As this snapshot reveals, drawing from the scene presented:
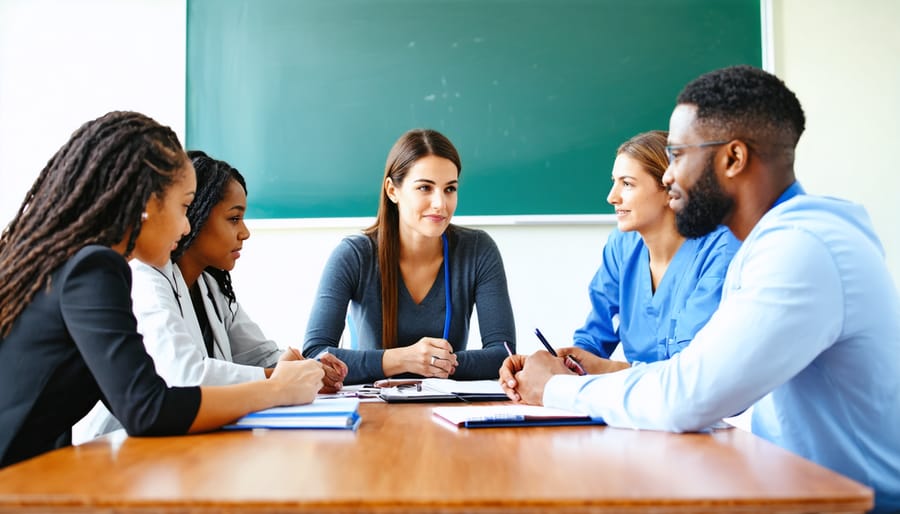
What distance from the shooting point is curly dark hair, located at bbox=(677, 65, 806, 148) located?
129cm

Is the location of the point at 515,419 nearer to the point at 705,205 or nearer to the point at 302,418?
the point at 302,418

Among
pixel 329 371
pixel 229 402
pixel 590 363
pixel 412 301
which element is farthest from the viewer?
pixel 412 301

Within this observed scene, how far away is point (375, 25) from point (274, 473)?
2723mm

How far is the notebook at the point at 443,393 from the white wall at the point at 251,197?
5.15 feet

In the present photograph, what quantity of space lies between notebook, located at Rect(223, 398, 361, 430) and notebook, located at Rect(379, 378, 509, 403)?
28 cm

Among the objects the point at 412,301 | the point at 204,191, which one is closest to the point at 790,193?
the point at 412,301

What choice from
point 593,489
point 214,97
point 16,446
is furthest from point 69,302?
point 214,97

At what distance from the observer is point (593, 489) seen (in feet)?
2.63

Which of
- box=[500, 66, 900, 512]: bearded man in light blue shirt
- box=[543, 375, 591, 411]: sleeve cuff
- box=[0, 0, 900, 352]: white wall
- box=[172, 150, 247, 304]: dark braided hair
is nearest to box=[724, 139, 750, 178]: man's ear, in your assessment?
box=[500, 66, 900, 512]: bearded man in light blue shirt

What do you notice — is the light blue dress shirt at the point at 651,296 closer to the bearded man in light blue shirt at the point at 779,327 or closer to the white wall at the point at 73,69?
the bearded man in light blue shirt at the point at 779,327

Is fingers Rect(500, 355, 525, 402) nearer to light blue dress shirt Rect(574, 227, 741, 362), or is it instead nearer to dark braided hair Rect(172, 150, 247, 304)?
light blue dress shirt Rect(574, 227, 741, 362)

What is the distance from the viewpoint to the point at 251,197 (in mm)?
3299

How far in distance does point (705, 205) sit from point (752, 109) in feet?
0.59

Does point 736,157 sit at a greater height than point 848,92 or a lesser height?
lesser
